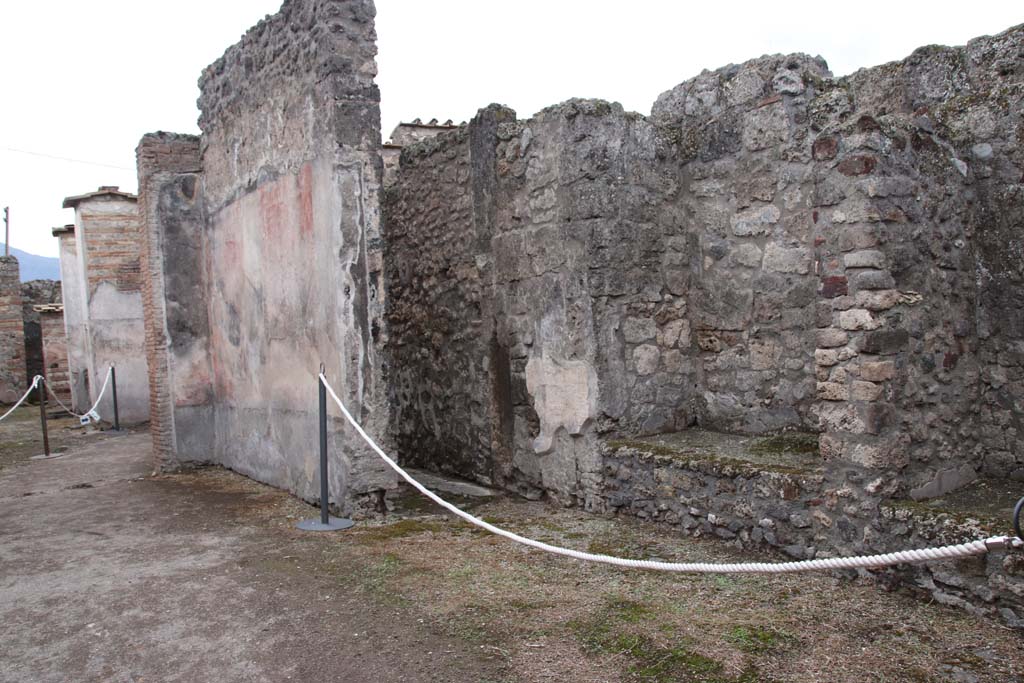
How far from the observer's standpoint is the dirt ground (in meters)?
3.41

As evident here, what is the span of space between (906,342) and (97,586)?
4.49 meters

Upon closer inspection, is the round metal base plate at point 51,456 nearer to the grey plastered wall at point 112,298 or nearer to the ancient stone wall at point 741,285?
the grey plastered wall at point 112,298

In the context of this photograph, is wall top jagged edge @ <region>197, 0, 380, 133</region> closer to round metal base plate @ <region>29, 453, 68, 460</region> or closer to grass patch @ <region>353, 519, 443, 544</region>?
grass patch @ <region>353, 519, 443, 544</region>

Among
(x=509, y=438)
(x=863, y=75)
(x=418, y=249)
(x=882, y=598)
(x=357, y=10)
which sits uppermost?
(x=357, y=10)

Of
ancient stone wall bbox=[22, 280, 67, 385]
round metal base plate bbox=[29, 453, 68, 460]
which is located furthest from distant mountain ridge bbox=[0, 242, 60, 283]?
round metal base plate bbox=[29, 453, 68, 460]

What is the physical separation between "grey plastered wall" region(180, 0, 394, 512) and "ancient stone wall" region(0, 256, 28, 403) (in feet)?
38.6

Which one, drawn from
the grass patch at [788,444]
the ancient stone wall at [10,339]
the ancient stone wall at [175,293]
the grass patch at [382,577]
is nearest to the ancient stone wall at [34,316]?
the ancient stone wall at [10,339]

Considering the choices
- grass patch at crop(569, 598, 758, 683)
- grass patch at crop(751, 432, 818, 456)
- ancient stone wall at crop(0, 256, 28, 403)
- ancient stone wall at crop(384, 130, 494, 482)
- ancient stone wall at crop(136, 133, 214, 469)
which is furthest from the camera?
ancient stone wall at crop(0, 256, 28, 403)

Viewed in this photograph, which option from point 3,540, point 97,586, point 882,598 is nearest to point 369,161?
point 97,586

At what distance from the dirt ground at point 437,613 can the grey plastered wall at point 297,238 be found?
995 millimetres

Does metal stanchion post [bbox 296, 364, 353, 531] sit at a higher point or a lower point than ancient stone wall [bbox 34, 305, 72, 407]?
lower

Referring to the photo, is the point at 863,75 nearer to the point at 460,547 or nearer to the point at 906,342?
the point at 906,342

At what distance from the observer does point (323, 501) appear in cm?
584

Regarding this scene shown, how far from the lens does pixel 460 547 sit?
5.22 metres
